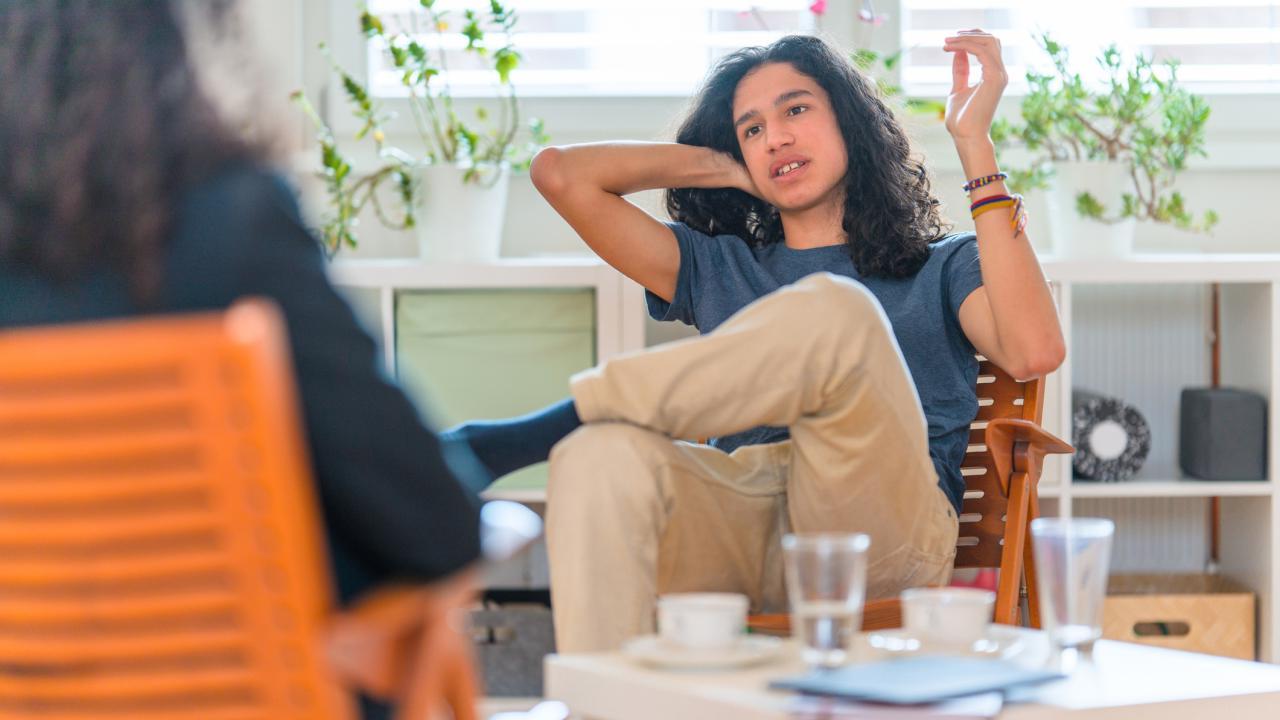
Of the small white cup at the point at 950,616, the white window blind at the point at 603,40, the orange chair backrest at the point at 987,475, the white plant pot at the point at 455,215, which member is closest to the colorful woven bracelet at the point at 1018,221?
the orange chair backrest at the point at 987,475

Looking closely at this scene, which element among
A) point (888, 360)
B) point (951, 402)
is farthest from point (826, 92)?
point (888, 360)

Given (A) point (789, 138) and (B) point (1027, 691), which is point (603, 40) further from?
(B) point (1027, 691)

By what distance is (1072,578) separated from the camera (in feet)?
4.45

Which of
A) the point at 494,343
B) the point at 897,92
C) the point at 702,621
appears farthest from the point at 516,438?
the point at 897,92

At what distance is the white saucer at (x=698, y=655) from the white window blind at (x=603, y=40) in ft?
6.93

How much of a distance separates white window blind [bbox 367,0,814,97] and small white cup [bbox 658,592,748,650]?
2.12m

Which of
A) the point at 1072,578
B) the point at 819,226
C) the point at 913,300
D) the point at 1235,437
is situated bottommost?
the point at 1235,437

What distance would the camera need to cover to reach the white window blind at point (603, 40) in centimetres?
323

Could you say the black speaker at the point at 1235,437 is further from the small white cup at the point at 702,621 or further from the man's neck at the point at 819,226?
the small white cup at the point at 702,621

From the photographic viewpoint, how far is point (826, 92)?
236 centimetres

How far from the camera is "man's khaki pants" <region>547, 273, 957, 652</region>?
1.48 m

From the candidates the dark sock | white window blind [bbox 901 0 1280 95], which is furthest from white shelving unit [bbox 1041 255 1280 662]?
the dark sock

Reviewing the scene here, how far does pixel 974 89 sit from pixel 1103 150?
89 cm

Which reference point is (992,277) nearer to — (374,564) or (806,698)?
(806,698)
